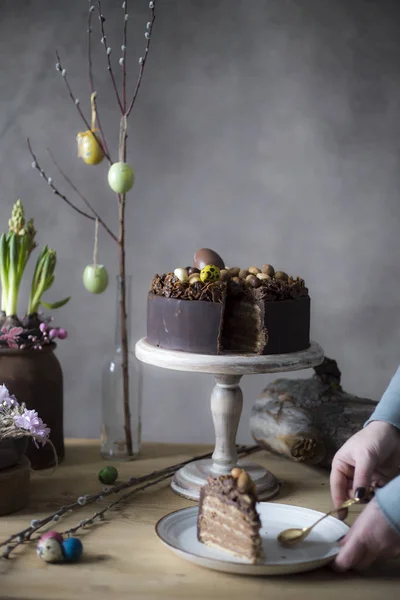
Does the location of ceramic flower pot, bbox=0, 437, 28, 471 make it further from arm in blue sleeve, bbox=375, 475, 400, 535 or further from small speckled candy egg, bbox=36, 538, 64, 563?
arm in blue sleeve, bbox=375, 475, 400, 535

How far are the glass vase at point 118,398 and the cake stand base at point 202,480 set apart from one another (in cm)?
30

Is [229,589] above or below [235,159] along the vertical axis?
below

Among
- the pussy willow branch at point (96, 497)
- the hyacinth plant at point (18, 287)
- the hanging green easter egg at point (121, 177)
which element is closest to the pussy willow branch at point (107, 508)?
the pussy willow branch at point (96, 497)

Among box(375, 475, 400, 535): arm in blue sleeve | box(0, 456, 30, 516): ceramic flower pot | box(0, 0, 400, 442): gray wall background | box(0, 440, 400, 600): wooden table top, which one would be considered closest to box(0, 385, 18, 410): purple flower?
box(0, 456, 30, 516): ceramic flower pot

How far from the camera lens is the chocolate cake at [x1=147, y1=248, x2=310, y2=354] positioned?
1.72 meters

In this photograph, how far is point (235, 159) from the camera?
2756 mm

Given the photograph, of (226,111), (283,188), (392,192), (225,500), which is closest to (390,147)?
(392,192)

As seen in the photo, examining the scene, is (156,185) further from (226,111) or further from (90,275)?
(90,275)

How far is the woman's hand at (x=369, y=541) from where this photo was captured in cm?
127

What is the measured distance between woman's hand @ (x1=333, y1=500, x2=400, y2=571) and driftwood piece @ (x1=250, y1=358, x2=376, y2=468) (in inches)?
25.3

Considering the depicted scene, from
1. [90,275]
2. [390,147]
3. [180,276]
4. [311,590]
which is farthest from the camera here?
[390,147]

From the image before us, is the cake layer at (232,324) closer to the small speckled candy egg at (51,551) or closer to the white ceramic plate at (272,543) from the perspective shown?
the white ceramic plate at (272,543)

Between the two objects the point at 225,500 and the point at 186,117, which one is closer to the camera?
the point at 225,500

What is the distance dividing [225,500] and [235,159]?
5.37 feet
